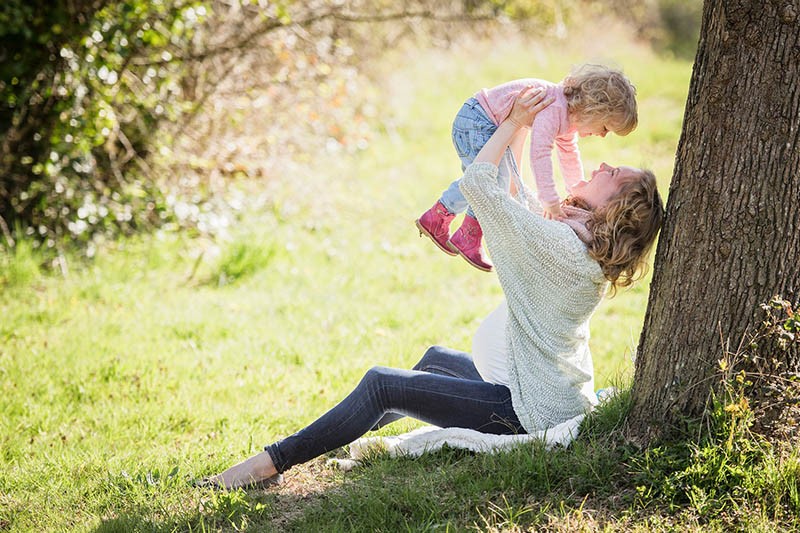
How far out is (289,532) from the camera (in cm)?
304

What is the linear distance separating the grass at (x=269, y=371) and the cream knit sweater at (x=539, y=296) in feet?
0.64

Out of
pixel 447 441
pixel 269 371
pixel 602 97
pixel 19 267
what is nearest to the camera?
pixel 602 97

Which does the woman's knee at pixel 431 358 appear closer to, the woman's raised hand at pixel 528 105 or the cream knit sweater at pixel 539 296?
the cream knit sweater at pixel 539 296

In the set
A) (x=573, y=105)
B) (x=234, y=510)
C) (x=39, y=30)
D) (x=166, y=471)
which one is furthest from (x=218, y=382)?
(x=39, y=30)

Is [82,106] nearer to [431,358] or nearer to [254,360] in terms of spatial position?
[254,360]

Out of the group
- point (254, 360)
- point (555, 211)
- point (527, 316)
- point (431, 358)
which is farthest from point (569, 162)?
point (254, 360)

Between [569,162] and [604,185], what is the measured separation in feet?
1.05

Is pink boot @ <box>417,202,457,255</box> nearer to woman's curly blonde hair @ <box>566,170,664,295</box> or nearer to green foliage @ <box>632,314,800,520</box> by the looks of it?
woman's curly blonde hair @ <box>566,170,664,295</box>

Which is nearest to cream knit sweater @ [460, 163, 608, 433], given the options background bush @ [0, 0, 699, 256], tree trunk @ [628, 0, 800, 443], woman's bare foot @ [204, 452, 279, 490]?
tree trunk @ [628, 0, 800, 443]

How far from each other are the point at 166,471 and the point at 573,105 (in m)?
2.34

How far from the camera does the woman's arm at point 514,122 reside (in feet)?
10.8

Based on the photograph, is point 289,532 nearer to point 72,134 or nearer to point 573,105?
point 573,105

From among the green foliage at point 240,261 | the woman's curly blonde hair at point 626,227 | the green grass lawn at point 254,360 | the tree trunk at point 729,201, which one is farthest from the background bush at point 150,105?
the tree trunk at point 729,201

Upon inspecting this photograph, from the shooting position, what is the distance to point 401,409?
3.31m
